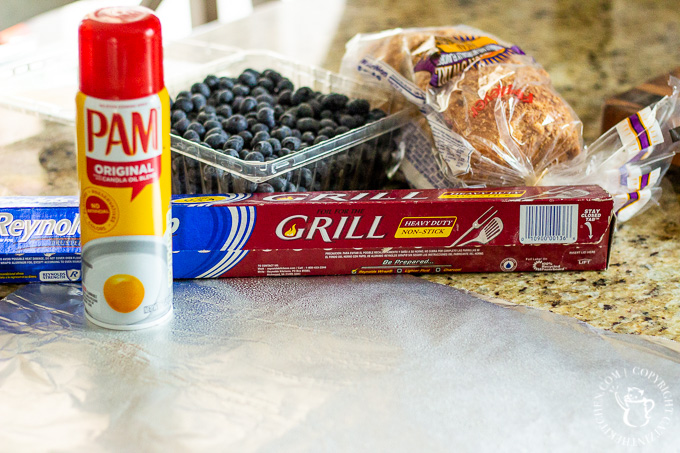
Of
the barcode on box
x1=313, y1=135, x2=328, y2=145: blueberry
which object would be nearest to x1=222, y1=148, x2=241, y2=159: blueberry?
x1=313, y1=135, x2=328, y2=145: blueberry

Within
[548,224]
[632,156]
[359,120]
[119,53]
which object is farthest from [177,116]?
[632,156]

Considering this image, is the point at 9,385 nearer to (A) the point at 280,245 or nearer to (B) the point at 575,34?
(A) the point at 280,245

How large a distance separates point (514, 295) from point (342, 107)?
1.22 ft

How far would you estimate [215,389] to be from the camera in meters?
0.67

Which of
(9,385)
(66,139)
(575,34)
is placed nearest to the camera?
(9,385)

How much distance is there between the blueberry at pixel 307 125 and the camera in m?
0.97

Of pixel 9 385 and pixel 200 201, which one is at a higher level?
pixel 200 201

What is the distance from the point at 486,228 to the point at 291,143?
272 mm

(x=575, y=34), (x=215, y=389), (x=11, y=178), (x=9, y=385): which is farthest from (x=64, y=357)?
(x=575, y=34)

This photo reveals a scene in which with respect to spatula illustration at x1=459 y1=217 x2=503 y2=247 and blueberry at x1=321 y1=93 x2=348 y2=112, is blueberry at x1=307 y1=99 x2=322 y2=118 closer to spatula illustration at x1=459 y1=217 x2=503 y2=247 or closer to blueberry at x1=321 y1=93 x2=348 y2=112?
blueberry at x1=321 y1=93 x2=348 y2=112

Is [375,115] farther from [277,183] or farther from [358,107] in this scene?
[277,183]

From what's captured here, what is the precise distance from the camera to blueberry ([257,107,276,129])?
3.18ft

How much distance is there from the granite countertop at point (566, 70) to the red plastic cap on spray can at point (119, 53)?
0.32 m

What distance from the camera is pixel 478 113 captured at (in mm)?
930
